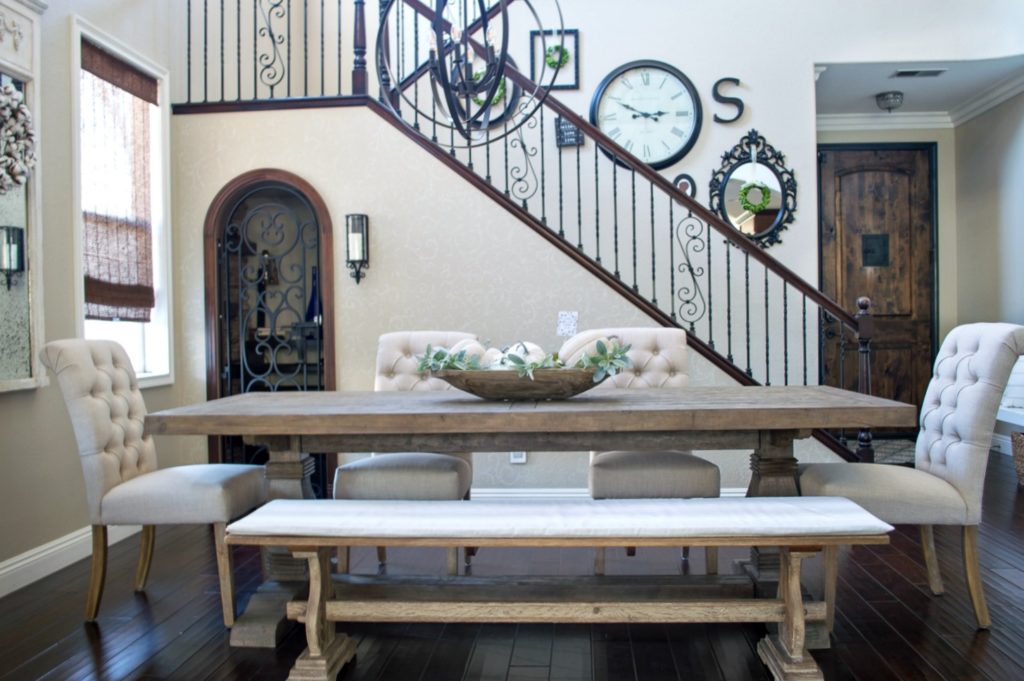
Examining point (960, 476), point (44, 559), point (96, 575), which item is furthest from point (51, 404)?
point (960, 476)

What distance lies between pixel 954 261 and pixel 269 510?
6.42m

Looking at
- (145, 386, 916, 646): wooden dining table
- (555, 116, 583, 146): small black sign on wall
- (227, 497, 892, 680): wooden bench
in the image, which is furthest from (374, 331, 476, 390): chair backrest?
(555, 116, 583, 146): small black sign on wall

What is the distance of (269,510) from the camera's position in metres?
2.23

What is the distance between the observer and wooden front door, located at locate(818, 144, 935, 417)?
6586 millimetres

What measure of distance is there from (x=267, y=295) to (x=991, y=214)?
18.3 ft

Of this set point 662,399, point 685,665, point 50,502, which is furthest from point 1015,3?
point 50,502

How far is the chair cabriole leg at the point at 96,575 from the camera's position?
2.70 meters

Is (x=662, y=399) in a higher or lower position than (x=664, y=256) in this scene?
lower

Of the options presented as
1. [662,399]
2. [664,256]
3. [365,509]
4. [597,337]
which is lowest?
[365,509]

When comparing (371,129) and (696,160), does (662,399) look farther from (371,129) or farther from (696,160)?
(696,160)

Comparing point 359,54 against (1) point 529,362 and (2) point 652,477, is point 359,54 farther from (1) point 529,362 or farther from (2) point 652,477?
(2) point 652,477

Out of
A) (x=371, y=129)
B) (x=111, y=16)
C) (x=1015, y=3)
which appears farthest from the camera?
(x=1015, y=3)

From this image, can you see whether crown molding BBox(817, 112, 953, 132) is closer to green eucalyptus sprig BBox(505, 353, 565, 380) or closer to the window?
green eucalyptus sprig BBox(505, 353, 565, 380)

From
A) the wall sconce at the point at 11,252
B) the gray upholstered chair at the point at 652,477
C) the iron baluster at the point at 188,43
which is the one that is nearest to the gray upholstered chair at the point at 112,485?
the wall sconce at the point at 11,252
